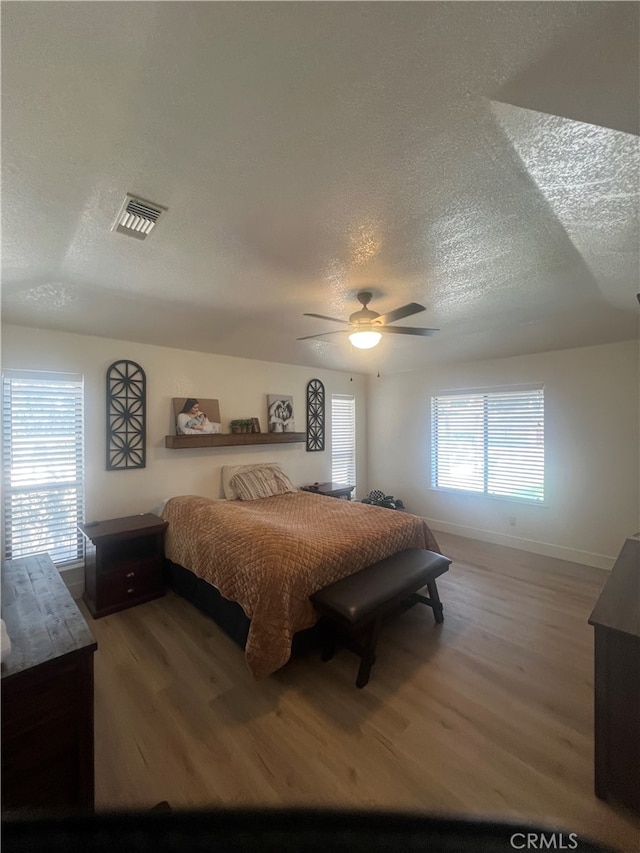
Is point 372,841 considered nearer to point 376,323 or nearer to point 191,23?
point 191,23

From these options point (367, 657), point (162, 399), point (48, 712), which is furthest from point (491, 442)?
point (48, 712)

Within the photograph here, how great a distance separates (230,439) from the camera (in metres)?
3.91

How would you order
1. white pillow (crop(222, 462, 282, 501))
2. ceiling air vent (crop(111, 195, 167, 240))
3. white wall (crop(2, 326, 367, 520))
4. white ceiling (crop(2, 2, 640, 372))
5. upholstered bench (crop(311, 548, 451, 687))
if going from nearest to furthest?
white ceiling (crop(2, 2, 640, 372))
ceiling air vent (crop(111, 195, 167, 240))
upholstered bench (crop(311, 548, 451, 687))
white wall (crop(2, 326, 367, 520))
white pillow (crop(222, 462, 282, 501))

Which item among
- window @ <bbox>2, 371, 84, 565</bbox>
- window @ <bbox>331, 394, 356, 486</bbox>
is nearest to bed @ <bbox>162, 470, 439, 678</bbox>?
window @ <bbox>2, 371, 84, 565</bbox>

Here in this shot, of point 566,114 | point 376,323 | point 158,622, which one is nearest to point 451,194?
point 566,114

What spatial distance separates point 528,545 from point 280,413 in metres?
3.55

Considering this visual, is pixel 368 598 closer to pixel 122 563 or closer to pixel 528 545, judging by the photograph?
pixel 122 563

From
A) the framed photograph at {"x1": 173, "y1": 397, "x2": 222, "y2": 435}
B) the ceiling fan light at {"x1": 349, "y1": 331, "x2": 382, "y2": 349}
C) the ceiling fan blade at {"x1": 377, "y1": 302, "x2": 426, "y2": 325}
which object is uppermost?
the ceiling fan blade at {"x1": 377, "y1": 302, "x2": 426, "y2": 325}

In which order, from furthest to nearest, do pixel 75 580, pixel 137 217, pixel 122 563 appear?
pixel 75 580
pixel 122 563
pixel 137 217

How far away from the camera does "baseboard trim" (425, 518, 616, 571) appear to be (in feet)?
11.9

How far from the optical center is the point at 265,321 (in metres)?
3.33

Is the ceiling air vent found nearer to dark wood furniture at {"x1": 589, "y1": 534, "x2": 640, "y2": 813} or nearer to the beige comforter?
the beige comforter

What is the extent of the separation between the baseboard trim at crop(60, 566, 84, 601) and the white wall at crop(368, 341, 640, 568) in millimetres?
4342

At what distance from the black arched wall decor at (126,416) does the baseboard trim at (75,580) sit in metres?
0.96
